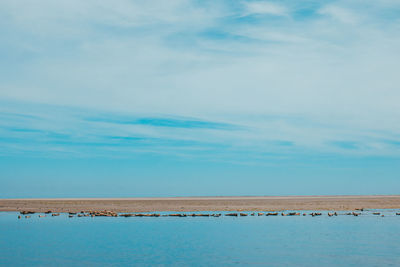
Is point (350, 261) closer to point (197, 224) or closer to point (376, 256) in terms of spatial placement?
point (376, 256)

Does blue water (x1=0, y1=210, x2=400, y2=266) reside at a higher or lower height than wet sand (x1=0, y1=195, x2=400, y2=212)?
lower

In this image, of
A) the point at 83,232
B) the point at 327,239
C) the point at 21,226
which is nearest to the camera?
the point at 327,239

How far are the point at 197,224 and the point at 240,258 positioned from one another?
21057 millimetres

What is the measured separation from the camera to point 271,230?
43438 mm

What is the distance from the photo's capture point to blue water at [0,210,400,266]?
28531 mm

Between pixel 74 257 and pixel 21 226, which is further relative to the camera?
pixel 21 226

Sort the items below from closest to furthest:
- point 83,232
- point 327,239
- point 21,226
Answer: point 327,239 < point 83,232 < point 21,226

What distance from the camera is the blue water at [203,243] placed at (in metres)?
28.5

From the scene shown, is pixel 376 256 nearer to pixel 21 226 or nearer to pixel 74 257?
pixel 74 257

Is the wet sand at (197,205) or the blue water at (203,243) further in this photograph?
the wet sand at (197,205)

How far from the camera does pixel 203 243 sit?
35.6 m

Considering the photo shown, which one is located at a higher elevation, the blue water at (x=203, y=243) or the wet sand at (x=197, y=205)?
the wet sand at (x=197, y=205)

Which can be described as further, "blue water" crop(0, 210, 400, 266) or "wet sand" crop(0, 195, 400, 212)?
"wet sand" crop(0, 195, 400, 212)

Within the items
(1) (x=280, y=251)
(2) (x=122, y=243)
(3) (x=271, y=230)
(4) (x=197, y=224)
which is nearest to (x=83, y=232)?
→ (2) (x=122, y=243)
